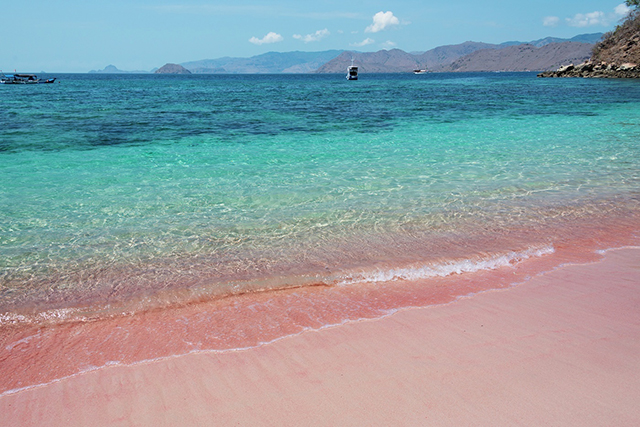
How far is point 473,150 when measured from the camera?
46.2 ft

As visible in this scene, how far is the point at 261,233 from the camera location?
6969 mm

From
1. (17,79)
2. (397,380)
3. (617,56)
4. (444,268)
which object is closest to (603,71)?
(617,56)

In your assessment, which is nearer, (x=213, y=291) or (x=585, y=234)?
(x=213, y=291)

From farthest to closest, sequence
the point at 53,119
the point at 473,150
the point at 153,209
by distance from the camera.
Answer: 1. the point at 53,119
2. the point at 473,150
3. the point at 153,209

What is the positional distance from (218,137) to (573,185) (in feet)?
39.8

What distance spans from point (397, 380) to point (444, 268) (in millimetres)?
2566

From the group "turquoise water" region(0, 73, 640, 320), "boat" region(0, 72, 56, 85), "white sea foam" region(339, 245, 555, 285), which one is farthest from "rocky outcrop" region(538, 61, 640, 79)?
"boat" region(0, 72, 56, 85)

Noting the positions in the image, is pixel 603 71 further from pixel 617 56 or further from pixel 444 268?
pixel 444 268

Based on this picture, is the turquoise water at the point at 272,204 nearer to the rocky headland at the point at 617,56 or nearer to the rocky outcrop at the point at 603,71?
the rocky outcrop at the point at 603,71

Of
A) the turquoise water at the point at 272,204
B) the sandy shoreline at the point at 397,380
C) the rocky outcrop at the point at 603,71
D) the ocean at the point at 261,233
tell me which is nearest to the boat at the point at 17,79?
the turquoise water at the point at 272,204

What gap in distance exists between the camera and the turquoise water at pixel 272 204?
566 centimetres

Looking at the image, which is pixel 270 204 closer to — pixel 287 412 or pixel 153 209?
pixel 153 209

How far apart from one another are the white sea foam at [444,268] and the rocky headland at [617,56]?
72.7 meters

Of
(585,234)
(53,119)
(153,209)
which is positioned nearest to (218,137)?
(153,209)
